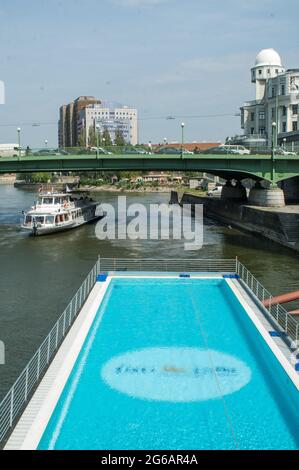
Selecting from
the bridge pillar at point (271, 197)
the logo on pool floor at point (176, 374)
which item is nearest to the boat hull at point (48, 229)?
the bridge pillar at point (271, 197)

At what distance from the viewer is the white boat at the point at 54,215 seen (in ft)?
179

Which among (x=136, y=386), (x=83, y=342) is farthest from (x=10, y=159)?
(x=136, y=386)

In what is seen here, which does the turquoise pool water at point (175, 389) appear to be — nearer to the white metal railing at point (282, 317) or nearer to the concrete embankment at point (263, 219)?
Answer: the white metal railing at point (282, 317)

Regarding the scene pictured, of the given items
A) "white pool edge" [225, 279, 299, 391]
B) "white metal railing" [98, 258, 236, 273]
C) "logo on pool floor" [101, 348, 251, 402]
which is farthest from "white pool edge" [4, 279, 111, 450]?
"white metal railing" [98, 258, 236, 273]

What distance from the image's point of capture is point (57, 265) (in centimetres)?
3816

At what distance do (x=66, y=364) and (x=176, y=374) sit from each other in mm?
3178

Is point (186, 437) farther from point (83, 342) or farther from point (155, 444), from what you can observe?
point (83, 342)

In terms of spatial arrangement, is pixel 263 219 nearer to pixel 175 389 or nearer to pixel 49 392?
pixel 175 389

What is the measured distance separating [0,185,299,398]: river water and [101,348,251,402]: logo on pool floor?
13.6 ft

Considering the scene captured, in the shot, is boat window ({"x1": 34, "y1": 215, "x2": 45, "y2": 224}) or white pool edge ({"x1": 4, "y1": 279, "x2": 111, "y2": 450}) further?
boat window ({"x1": 34, "y1": 215, "x2": 45, "y2": 224})

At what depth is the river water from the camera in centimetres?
2222

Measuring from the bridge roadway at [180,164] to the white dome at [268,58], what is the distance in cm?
7397

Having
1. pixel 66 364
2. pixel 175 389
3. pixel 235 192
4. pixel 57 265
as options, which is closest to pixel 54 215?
pixel 57 265

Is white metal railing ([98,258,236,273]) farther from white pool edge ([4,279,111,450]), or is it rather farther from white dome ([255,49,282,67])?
white dome ([255,49,282,67])
